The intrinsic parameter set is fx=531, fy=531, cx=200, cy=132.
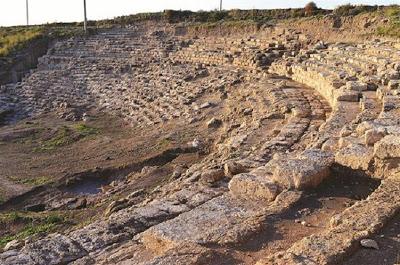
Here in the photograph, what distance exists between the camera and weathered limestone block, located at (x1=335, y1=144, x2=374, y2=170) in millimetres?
6672

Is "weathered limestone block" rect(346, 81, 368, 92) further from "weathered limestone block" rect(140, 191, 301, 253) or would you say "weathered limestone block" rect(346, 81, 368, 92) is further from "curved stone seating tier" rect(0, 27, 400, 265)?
"weathered limestone block" rect(140, 191, 301, 253)

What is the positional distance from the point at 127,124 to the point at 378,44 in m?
8.22

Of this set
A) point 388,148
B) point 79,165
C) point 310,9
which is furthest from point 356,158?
point 310,9

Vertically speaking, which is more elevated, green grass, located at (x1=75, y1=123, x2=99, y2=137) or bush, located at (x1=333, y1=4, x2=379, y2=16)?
bush, located at (x1=333, y1=4, x2=379, y2=16)

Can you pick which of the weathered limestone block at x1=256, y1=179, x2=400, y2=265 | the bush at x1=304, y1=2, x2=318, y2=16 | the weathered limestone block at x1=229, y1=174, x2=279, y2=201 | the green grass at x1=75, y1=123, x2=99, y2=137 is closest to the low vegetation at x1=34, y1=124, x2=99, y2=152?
the green grass at x1=75, y1=123, x2=99, y2=137

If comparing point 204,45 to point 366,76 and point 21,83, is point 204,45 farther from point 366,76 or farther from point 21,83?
point 366,76

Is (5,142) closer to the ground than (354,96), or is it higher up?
closer to the ground

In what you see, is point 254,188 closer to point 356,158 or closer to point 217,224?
point 217,224

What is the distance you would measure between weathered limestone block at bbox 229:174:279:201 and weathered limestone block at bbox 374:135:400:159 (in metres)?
1.36

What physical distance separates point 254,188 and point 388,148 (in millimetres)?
1706

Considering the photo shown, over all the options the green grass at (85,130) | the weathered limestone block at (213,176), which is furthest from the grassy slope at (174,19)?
the weathered limestone block at (213,176)

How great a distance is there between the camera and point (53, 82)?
23469 mm

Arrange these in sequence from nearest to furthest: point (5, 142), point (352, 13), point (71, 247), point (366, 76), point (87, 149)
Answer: point (71, 247) → point (366, 76) → point (87, 149) → point (5, 142) → point (352, 13)

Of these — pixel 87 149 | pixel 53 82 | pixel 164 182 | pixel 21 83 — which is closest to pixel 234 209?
Answer: pixel 164 182
